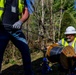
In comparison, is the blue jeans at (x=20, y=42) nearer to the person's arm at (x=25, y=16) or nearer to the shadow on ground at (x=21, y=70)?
the person's arm at (x=25, y=16)

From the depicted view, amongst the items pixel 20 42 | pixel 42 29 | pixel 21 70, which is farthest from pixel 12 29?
pixel 42 29

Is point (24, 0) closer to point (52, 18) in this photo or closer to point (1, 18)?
point (1, 18)

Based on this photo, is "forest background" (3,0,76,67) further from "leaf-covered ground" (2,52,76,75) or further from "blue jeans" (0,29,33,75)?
"blue jeans" (0,29,33,75)

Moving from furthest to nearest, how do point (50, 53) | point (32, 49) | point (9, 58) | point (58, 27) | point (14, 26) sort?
point (58, 27), point (32, 49), point (9, 58), point (50, 53), point (14, 26)

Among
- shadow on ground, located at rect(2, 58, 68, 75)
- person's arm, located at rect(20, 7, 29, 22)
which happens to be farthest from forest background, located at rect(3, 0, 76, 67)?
person's arm, located at rect(20, 7, 29, 22)

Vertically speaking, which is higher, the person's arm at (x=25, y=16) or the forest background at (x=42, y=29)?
the person's arm at (x=25, y=16)

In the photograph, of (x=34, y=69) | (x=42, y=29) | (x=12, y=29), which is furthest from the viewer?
(x=42, y=29)

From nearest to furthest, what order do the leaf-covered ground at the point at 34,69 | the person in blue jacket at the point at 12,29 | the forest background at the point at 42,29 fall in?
the person in blue jacket at the point at 12,29
the leaf-covered ground at the point at 34,69
the forest background at the point at 42,29

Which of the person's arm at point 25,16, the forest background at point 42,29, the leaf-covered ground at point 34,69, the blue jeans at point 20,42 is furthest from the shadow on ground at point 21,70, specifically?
the person's arm at point 25,16

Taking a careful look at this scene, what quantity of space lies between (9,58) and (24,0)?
4230 millimetres

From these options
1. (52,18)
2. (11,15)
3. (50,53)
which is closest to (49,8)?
(52,18)

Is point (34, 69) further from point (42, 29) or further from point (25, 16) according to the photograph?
Answer: point (42, 29)

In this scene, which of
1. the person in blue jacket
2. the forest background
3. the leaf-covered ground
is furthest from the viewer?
the forest background

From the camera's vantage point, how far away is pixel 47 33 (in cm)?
1013
